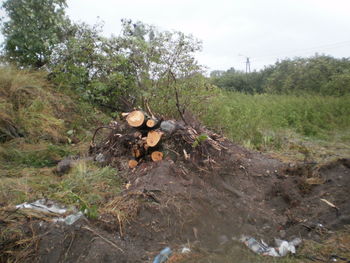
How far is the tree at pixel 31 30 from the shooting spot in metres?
7.25

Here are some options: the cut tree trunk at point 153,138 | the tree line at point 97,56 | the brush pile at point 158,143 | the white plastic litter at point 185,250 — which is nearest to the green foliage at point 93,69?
the tree line at point 97,56

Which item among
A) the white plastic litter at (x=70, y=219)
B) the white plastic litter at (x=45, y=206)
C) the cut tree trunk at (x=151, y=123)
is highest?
the cut tree trunk at (x=151, y=123)

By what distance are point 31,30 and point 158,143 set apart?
5.66 m

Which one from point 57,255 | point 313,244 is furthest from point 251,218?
point 57,255

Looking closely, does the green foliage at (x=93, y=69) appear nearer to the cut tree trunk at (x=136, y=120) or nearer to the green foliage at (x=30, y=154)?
the green foliage at (x=30, y=154)

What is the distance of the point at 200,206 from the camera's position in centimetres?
321

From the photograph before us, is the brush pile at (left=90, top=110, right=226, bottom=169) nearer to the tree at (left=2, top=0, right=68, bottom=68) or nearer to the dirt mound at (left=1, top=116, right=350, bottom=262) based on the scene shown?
the dirt mound at (left=1, top=116, right=350, bottom=262)

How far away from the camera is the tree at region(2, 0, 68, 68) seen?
23.8 ft

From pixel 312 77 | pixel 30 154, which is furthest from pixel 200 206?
pixel 312 77

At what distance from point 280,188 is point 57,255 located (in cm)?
277

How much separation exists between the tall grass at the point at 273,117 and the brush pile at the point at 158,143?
2.07 metres

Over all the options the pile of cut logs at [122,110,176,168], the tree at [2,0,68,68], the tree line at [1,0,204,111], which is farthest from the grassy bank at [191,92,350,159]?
the tree at [2,0,68,68]

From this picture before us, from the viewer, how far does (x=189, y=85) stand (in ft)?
20.6

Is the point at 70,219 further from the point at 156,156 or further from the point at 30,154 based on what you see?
the point at 30,154
